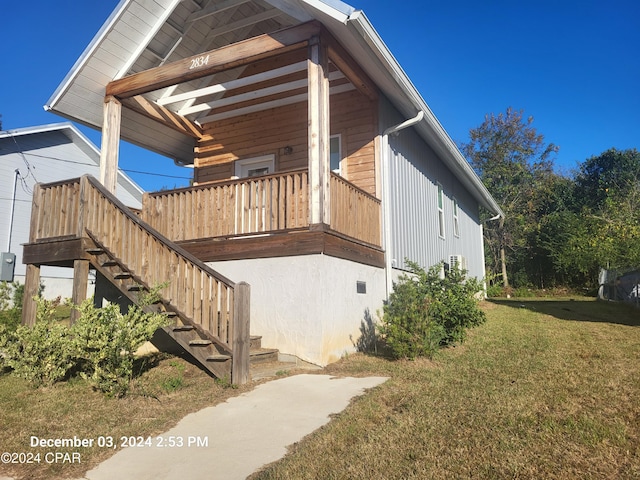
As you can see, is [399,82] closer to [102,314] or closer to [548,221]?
[102,314]

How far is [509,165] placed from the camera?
31.2m

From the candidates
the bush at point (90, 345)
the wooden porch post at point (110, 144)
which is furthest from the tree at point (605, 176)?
the bush at point (90, 345)

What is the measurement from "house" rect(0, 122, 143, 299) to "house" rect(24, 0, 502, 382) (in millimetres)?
9150

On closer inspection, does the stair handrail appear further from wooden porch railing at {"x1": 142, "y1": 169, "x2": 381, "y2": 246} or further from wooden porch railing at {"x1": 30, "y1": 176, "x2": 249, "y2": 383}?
wooden porch railing at {"x1": 142, "y1": 169, "x2": 381, "y2": 246}

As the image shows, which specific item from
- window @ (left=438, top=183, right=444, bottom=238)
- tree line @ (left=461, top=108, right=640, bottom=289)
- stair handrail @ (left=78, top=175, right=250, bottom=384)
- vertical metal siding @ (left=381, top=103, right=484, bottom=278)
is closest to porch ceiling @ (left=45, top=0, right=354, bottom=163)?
vertical metal siding @ (left=381, top=103, right=484, bottom=278)

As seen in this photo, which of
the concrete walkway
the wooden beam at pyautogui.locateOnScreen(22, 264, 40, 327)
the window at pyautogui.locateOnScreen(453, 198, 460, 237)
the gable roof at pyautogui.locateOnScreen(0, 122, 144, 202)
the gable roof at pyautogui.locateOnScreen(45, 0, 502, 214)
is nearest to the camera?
the concrete walkway

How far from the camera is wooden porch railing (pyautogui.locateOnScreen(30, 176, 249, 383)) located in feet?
18.8

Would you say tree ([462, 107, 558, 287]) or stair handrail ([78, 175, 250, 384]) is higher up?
tree ([462, 107, 558, 287])

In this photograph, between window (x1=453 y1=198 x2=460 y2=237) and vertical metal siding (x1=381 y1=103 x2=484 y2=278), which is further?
window (x1=453 y1=198 x2=460 y2=237)

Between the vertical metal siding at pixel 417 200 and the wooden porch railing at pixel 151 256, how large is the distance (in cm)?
392

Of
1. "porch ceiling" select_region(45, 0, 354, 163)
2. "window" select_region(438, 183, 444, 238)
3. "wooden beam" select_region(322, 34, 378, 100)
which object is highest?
"porch ceiling" select_region(45, 0, 354, 163)

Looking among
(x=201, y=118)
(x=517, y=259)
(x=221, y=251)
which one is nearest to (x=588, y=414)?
(x=221, y=251)

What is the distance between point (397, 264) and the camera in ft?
31.4

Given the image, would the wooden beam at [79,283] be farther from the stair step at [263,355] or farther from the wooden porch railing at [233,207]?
the stair step at [263,355]
